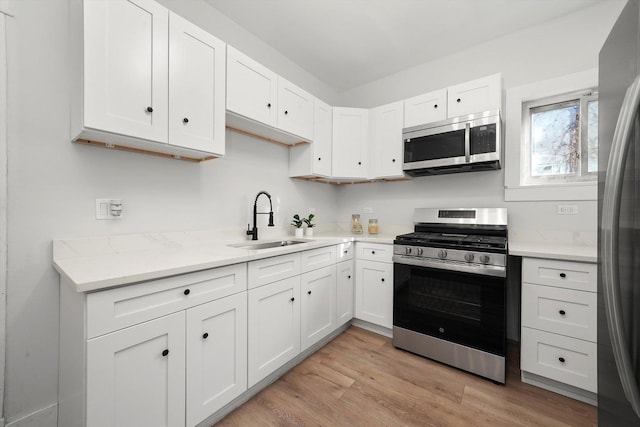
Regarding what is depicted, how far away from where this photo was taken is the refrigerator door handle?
26.1 inches

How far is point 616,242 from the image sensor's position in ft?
2.32

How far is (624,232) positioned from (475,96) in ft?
6.44

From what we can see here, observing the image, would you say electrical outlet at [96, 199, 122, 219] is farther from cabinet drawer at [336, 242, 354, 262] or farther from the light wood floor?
cabinet drawer at [336, 242, 354, 262]

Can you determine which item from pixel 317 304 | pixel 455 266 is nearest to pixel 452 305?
pixel 455 266

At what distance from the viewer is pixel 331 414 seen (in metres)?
1.52

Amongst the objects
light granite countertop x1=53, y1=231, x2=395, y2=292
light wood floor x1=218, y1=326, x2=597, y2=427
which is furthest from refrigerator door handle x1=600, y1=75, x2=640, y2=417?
light granite countertop x1=53, y1=231, x2=395, y2=292

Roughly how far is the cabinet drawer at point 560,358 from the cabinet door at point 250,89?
2.47 meters

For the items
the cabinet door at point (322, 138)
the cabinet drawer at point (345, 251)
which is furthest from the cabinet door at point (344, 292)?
the cabinet door at point (322, 138)

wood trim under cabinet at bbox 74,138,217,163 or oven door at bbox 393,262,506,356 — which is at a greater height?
wood trim under cabinet at bbox 74,138,217,163

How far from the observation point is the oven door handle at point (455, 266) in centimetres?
179

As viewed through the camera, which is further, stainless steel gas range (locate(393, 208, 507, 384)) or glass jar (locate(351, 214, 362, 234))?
glass jar (locate(351, 214, 362, 234))

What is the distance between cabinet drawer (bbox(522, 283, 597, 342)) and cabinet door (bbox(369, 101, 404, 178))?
1.46 m

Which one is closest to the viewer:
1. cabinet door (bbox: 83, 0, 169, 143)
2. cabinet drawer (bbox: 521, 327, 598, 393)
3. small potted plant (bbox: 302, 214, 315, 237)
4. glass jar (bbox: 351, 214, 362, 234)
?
cabinet door (bbox: 83, 0, 169, 143)

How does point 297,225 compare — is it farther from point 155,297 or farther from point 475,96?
point 475,96
